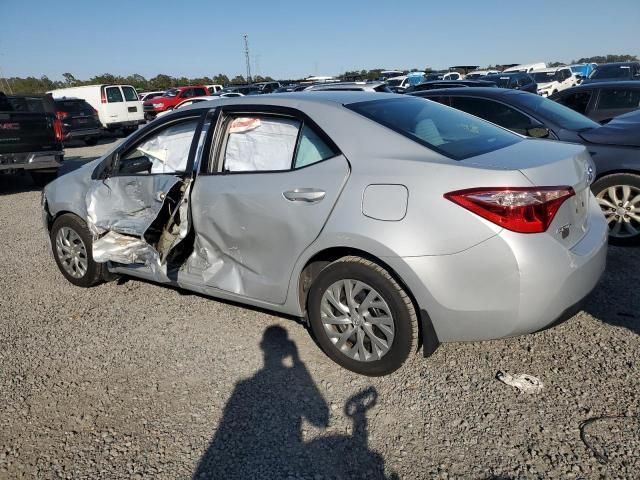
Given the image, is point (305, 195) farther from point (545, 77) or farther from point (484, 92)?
point (545, 77)

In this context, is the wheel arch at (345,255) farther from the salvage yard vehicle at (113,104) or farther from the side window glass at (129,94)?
the side window glass at (129,94)

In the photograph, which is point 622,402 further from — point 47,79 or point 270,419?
point 47,79

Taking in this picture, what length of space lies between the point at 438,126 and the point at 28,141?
8.53 metres

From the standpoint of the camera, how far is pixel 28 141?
9.07 meters

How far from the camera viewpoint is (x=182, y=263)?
148 inches

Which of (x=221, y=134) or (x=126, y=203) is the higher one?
(x=221, y=134)

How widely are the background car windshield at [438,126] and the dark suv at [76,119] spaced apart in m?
15.7

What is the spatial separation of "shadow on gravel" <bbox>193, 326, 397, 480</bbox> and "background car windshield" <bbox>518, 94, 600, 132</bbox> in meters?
3.95

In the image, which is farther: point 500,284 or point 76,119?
point 76,119

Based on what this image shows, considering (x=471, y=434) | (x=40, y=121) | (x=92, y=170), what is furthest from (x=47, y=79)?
(x=471, y=434)

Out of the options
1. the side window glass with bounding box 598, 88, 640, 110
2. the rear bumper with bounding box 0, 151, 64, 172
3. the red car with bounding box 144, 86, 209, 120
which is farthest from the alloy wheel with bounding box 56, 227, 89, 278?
the red car with bounding box 144, 86, 209, 120

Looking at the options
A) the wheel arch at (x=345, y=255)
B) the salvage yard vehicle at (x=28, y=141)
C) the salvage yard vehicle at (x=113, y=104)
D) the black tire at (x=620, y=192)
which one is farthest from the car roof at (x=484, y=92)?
the salvage yard vehicle at (x=113, y=104)

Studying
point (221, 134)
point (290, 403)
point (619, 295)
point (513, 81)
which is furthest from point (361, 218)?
point (513, 81)

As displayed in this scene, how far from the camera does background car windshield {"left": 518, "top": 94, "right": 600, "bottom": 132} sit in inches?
207
